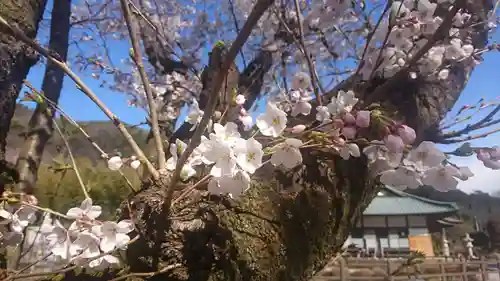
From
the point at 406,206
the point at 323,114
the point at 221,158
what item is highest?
the point at 406,206

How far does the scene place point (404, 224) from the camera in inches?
715

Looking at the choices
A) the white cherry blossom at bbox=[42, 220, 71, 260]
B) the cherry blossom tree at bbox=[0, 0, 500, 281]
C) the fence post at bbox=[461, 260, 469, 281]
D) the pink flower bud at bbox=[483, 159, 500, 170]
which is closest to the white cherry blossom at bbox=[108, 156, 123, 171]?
the cherry blossom tree at bbox=[0, 0, 500, 281]

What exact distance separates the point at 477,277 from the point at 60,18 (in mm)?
12254

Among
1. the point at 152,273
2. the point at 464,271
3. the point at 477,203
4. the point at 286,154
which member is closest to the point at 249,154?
the point at 286,154

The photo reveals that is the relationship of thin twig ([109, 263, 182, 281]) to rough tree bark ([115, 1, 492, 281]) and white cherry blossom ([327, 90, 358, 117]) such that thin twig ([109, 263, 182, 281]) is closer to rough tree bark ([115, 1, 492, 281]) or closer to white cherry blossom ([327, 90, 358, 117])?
rough tree bark ([115, 1, 492, 281])

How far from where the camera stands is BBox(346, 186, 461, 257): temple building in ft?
57.9

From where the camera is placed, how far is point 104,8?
4527mm

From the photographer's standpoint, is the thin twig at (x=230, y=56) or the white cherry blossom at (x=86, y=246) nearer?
the thin twig at (x=230, y=56)

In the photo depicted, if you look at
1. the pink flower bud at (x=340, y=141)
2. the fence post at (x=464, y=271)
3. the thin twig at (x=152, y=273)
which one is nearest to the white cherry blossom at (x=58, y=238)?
the thin twig at (x=152, y=273)

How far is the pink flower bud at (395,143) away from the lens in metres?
1.05

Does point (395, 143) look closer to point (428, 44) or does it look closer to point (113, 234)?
point (428, 44)

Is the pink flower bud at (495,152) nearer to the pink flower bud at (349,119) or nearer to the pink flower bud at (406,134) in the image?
the pink flower bud at (406,134)

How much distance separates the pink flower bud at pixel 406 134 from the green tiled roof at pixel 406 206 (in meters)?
17.3

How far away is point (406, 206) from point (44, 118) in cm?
1859
